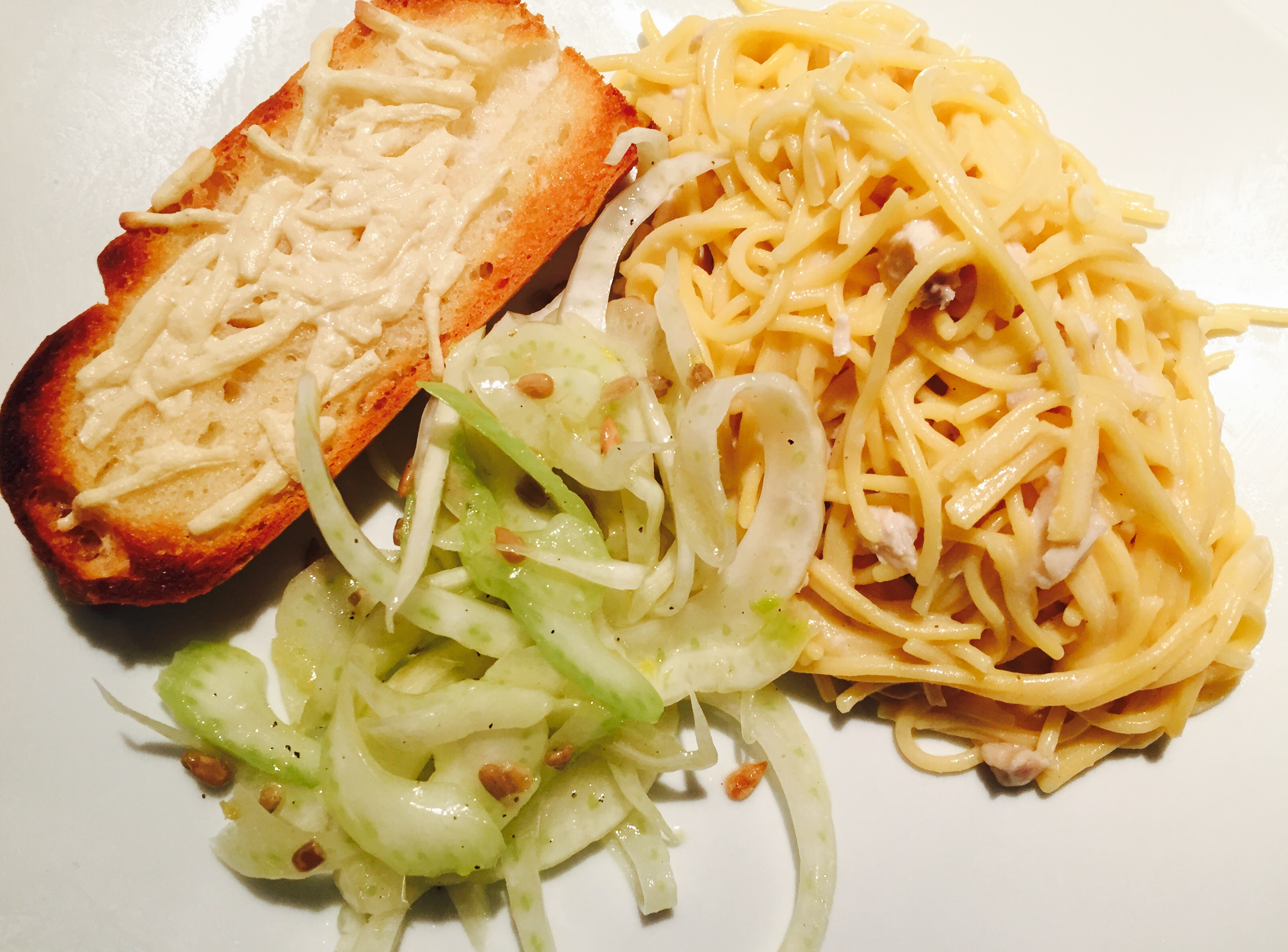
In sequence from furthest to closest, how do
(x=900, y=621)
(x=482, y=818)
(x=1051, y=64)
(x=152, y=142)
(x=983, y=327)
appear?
1. (x=1051, y=64)
2. (x=152, y=142)
3. (x=900, y=621)
4. (x=983, y=327)
5. (x=482, y=818)

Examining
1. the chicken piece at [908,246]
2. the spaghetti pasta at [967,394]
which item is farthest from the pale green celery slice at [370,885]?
the chicken piece at [908,246]

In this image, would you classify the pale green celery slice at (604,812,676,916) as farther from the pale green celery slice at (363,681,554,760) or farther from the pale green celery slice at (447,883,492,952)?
the pale green celery slice at (363,681,554,760)

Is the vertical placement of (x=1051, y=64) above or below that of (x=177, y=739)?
above

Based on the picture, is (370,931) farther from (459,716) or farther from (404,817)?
(459,716)

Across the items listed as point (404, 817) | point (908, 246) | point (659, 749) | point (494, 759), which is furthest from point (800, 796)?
point (908, 246)

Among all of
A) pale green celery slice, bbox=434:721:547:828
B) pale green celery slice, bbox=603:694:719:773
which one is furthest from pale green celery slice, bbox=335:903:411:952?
pale green celery slice, bbox=603:694:719:773

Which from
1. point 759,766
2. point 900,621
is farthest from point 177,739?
point 900,621

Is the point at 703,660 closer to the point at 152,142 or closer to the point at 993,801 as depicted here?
the point at 993,801
